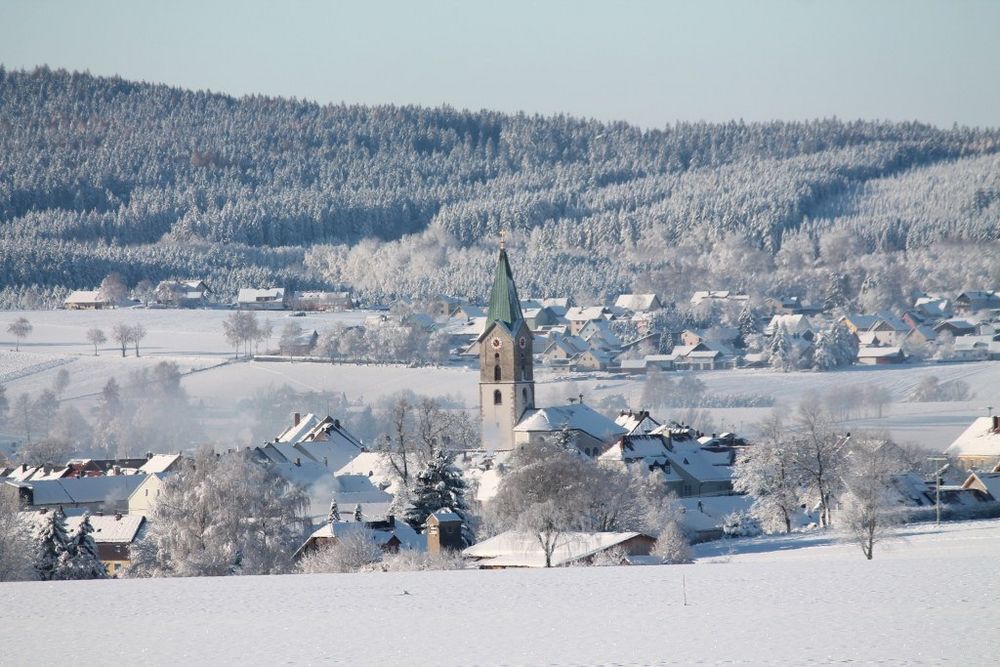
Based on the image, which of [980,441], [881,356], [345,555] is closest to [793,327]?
[881,356]

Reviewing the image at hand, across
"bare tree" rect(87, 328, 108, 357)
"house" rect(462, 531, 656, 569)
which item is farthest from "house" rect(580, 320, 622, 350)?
"house" rect(462, 531, 656, 569)

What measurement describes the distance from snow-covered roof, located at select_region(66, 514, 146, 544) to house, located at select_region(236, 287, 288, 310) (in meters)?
119

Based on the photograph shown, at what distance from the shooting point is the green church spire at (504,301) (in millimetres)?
87312

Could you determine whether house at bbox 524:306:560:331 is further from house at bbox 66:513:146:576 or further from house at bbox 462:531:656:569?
house at bbox 462:531:656:569

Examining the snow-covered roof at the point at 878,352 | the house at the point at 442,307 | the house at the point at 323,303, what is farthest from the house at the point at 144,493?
the house at the point at 323,303

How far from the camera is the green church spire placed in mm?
87312

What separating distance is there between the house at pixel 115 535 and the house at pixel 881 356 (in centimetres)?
8597

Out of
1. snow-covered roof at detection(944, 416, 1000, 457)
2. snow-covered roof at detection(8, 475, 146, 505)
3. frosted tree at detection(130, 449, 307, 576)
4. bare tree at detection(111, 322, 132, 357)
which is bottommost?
bare tree at detection(111, 322, 132, 357)

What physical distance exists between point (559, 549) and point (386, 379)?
268ft

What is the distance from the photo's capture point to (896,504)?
57.5 metres

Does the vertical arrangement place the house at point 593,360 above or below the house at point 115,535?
below

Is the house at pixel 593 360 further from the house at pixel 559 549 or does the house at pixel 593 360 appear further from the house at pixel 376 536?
the house at pixel 559 549

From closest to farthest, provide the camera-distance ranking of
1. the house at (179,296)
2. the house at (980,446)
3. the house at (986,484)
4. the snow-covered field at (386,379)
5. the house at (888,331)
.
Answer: the house at (986,484), the house at (980,446), the snow-covered field at (386,379), the house at (888,331), the house at (179,296)

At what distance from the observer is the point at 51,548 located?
46688 millimetres
